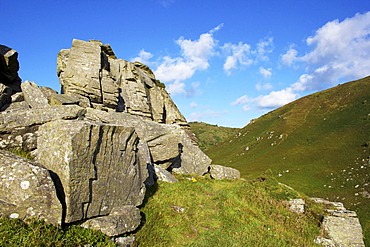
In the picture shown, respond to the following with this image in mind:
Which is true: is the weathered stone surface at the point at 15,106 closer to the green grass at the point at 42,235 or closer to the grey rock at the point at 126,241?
the green grass at the point at 42,235

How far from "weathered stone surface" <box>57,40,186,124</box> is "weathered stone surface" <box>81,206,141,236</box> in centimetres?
1284

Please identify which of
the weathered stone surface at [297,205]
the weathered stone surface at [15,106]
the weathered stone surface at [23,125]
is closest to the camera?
the weathered stone surface at [23,125]

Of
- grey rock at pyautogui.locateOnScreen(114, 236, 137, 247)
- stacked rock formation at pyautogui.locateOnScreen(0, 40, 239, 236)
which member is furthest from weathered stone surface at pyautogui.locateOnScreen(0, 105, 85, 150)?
grey rock at pyautogui.locateOnScreen(114, 236, 137, 247)

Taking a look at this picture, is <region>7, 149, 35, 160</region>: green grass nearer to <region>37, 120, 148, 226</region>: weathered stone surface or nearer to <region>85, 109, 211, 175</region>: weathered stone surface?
<region>37, 120, 148, 226</region>: weathered stone surface

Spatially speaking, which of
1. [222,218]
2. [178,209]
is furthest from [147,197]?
[222,218]

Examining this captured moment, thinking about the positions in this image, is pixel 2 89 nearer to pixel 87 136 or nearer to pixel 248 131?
pixel 87 136

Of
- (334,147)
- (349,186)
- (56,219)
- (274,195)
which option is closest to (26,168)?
(56,219)

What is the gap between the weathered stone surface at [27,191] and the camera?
8242mm

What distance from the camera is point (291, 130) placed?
354ft

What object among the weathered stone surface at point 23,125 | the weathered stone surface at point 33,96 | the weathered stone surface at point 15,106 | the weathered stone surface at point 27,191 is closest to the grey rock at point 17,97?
the weathered stone surface at point 33,96

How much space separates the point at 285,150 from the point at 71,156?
95.2 m

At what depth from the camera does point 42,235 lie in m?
7.76

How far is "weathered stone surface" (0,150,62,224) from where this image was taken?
8.24 m

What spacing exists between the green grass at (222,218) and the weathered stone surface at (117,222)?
2.18 feet
